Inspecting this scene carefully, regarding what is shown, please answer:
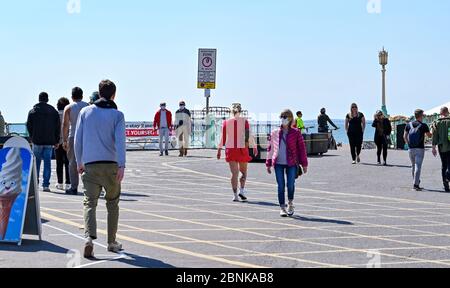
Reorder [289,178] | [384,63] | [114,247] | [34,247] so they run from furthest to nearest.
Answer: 1. [384,63]
2. [289,178]
3. [34,247]
4. [114,247]

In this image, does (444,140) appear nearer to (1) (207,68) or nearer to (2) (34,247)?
(2) (34,247)

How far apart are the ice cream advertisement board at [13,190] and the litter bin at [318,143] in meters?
21.4

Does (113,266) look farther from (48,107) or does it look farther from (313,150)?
(313,150)

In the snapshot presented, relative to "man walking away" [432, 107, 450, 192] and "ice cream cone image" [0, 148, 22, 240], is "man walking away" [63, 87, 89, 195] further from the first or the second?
"man walking away" [432, 107, 450, 192]

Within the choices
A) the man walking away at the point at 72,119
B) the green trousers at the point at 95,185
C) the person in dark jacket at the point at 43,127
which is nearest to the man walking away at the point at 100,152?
the green trousers at the point at 95,185

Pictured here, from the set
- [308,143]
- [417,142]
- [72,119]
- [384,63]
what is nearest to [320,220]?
[72,119]

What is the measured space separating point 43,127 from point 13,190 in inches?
248

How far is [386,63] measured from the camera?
4878 centimetres

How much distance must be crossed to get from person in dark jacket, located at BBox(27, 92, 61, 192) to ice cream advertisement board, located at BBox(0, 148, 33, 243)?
5974 mm

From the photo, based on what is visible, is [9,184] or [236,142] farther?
[236,142]

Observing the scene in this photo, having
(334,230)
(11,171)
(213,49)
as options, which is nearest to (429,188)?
(334,230)

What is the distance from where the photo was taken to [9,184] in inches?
419
